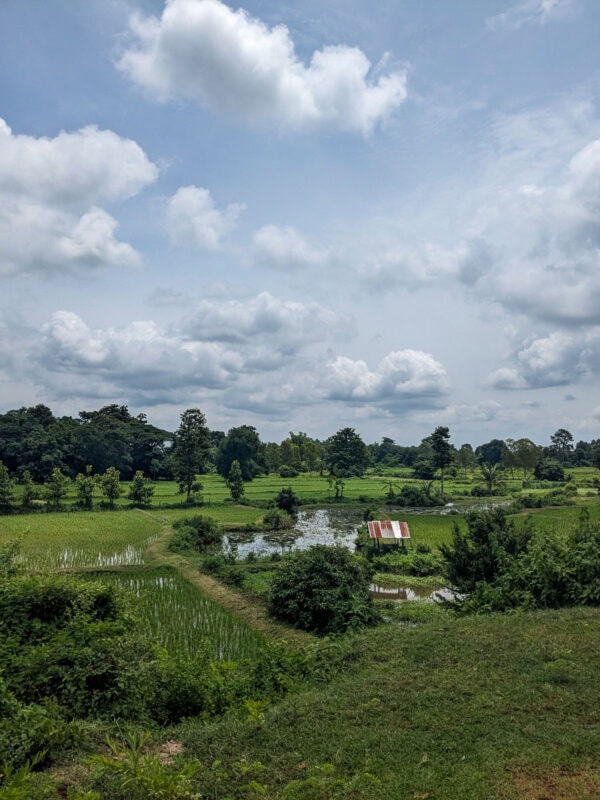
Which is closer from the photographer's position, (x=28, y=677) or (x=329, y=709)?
(x=28, y=677)

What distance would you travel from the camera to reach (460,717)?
6473 millimetres

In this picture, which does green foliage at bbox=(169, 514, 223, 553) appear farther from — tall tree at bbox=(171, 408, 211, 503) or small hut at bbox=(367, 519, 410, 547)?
tall tree at bbox=(171, 408, 211, 503)

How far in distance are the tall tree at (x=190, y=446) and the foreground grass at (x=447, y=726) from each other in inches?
1745

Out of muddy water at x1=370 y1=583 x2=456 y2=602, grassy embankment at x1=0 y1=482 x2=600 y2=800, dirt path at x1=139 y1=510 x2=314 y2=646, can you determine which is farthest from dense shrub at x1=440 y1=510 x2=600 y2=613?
dirt path at x1=139 y1=510 x2=314 y2=646

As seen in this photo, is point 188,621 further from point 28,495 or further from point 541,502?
point 541,502

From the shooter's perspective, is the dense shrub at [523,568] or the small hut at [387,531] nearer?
the dense shrub at [523,568]

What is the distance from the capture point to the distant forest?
60.2 m

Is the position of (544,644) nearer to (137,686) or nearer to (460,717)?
(460,717)

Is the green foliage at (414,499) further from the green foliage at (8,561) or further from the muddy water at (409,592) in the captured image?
the green foliage at (8,561)

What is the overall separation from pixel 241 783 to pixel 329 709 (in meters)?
1.97

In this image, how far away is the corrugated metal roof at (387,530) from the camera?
87.5 feet

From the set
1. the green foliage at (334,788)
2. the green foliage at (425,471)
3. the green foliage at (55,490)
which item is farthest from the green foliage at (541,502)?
the green foliage at (334,788)

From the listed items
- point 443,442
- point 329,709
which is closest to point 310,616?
point 329,709

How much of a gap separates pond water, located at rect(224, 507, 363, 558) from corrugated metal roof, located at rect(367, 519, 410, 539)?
216 cm
